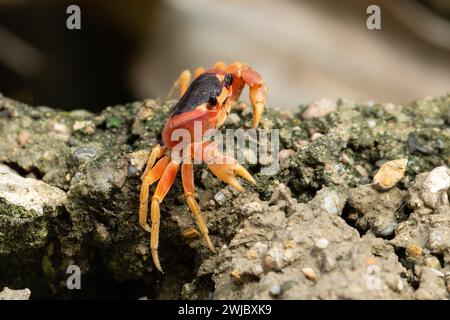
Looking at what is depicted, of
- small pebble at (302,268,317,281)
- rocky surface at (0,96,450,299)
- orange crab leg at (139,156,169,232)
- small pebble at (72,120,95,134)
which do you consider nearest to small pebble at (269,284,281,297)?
rocky surface at (0,96,450,299)

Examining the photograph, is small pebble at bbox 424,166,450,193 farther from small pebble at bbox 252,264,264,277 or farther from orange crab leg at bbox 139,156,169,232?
orange crab leg at bbox 139,156,169,232

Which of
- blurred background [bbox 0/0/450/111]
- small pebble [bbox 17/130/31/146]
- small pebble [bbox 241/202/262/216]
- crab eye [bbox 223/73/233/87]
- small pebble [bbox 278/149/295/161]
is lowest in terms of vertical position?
small pebble [bbox 241/202/262/216]

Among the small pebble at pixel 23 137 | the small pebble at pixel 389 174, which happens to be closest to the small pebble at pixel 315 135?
the small pebble at pixel 389 174

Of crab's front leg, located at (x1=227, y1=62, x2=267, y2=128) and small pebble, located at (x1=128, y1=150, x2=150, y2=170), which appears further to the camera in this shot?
crab's front leg, located at (x1=227, y1=62, x2=267, y2=128)

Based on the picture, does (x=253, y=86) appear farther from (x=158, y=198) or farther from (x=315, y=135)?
(x=158, y=198)

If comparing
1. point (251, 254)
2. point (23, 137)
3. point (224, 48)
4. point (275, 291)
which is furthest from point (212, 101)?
point (224, 48)

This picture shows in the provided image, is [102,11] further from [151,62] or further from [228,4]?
[228,4]
